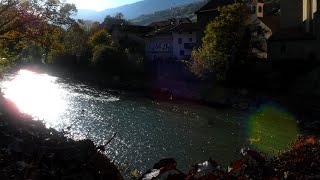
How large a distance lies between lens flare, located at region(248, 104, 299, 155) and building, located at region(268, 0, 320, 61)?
23.5 feet

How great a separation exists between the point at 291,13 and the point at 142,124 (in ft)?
82.3

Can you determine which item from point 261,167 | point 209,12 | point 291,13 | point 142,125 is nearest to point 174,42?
point 209,12

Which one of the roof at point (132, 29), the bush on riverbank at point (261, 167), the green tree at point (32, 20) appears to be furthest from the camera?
the roof at point (132, 29)

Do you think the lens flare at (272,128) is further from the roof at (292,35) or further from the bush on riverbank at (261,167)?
the bush on riverbank at (261,167)

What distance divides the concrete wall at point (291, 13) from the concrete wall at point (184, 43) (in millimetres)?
18702

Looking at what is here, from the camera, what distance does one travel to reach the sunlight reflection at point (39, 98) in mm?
32781

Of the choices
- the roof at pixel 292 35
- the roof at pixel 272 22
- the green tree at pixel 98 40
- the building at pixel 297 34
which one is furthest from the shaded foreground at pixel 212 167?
the green tree at pixel 98 40

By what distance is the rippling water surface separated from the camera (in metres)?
20.9

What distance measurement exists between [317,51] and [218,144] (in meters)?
20.4

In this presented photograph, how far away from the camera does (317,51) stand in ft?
125

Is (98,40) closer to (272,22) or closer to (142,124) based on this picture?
(272,22)

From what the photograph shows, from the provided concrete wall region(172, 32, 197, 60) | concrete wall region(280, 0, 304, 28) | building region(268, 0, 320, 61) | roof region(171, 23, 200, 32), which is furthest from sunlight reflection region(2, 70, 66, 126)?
concrete wall region(280, 0, 304, 28)

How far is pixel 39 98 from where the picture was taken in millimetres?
41812

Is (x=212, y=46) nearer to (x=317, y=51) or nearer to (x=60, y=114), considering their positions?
(x=317, y=51)
